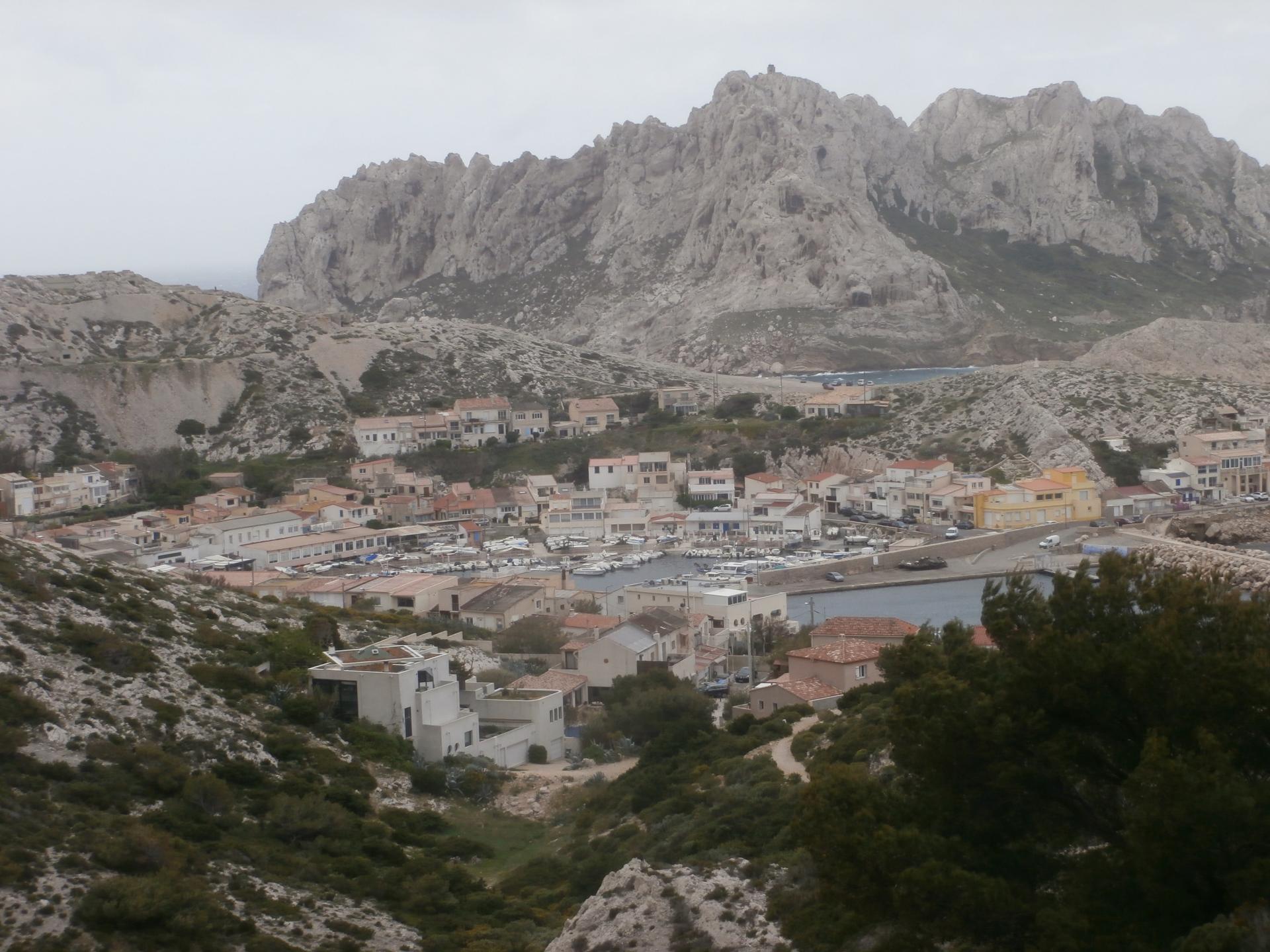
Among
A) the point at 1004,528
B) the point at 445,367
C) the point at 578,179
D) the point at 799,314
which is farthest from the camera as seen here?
the point at 578,179

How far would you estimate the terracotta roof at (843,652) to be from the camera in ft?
67.6

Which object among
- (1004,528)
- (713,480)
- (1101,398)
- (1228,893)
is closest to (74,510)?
(713,480)

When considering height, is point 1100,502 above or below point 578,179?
below

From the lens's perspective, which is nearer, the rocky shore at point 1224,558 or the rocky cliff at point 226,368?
the rocky shore at point 1224,558

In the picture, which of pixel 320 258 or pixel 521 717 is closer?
pixel 521 717

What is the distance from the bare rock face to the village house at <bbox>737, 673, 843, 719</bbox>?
25.3ft

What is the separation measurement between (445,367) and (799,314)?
35.4 meters

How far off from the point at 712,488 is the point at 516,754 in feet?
108

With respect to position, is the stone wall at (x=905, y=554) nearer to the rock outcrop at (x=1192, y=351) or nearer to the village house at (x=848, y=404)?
the village house at (x=848, y=404)

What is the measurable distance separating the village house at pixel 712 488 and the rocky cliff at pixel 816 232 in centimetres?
4143

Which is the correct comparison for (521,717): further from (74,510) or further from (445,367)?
(445,367)

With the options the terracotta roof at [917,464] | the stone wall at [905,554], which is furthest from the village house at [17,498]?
the terracotta roof at [917,464]

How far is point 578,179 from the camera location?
126 meters

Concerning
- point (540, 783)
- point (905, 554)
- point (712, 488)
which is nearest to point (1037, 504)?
point (905, 554)
